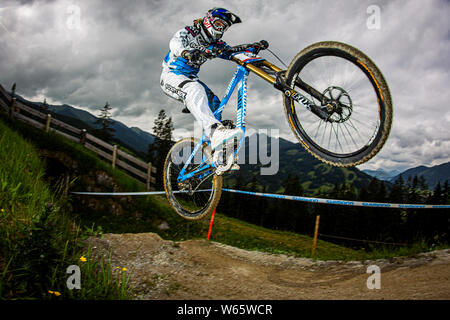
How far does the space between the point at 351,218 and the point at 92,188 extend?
136ft

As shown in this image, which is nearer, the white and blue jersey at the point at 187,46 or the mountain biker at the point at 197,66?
the mountain biker at the point at 197,66

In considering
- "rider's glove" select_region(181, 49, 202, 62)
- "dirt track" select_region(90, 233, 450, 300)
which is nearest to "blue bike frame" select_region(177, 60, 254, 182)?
"rider's glove" select_region(181, 49, 202, 62)

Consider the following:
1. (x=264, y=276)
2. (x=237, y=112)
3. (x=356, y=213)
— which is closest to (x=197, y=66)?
(x=237, y=112)

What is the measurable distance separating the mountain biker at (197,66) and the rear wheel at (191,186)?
0.92 metres

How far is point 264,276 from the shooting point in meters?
3.95

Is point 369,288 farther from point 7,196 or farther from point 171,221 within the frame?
point 171,221

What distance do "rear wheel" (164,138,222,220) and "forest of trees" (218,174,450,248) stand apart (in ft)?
92.8

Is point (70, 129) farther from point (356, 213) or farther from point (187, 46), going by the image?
point (356, 213)

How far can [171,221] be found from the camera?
11.9 m

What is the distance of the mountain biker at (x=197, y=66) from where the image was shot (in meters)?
3.61

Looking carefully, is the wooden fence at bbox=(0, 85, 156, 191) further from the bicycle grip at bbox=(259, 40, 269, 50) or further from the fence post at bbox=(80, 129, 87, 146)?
the bicycle grip at bbox=(259, 40, 269, 50)

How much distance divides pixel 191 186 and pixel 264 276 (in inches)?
80.1

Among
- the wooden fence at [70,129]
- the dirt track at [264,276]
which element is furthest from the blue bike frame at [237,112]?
the wooden fence at [70,129]

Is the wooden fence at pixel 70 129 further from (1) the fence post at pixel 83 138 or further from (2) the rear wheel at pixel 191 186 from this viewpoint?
(2) the rear wheel at pixel 191 186
